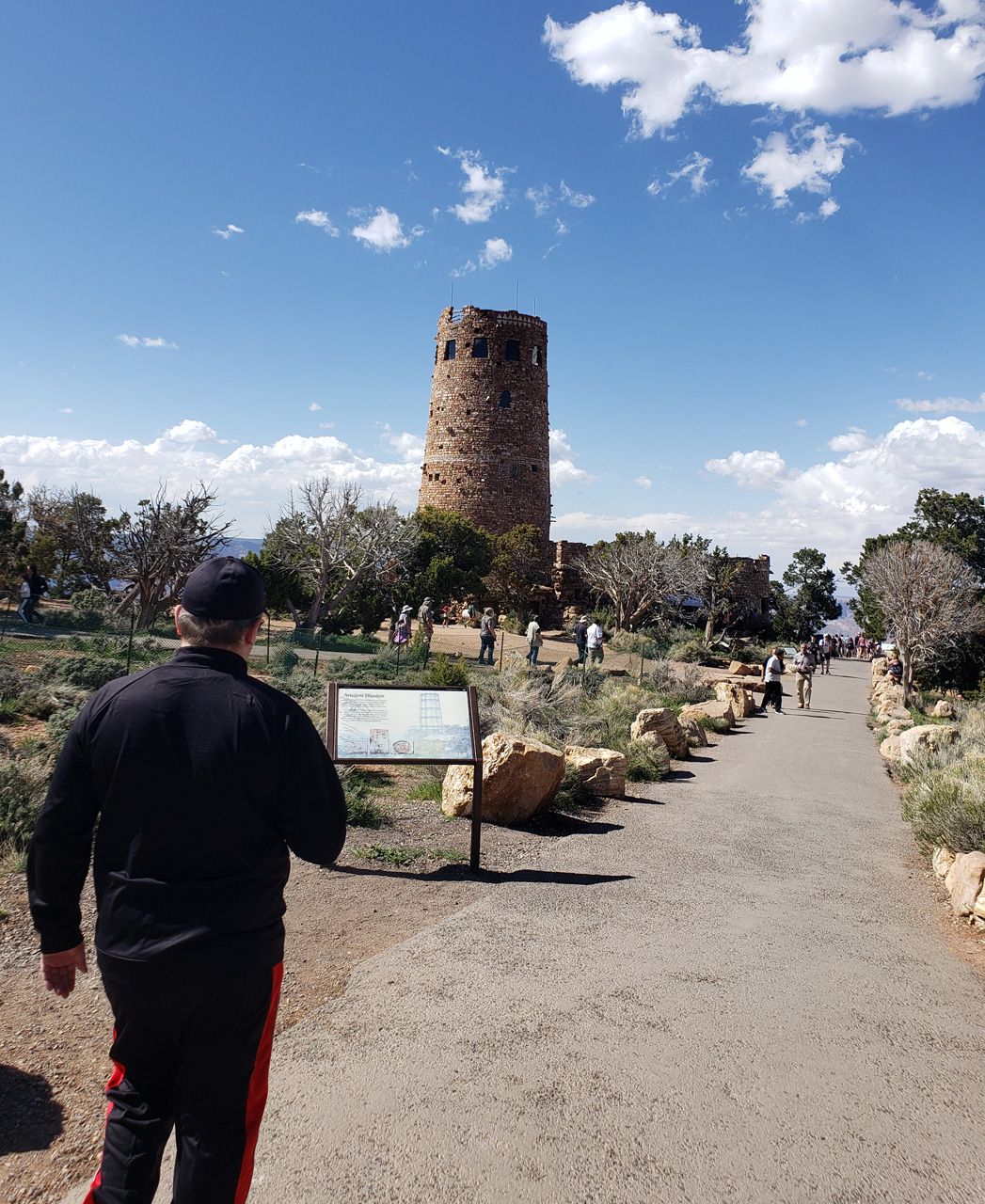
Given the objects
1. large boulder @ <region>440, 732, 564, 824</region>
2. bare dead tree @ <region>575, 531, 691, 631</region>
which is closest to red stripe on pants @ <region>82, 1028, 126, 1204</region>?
large boulder @ <region>440, 732, 564, 824</region>

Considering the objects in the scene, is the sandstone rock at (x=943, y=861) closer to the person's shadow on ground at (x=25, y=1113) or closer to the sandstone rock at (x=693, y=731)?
the sandstone rock at (x=693, y=731)

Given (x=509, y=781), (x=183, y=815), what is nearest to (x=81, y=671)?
(x=509, y=781)

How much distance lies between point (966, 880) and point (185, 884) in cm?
606

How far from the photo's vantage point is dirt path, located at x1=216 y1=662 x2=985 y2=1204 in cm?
284

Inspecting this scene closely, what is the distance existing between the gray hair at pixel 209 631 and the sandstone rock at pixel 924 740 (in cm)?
1104

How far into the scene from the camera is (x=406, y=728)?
641 centimetres

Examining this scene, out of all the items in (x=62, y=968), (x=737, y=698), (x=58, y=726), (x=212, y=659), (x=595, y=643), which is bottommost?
(x=737, y=698)

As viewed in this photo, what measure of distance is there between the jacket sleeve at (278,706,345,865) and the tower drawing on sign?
4.11 meters

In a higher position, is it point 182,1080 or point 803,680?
point 182,1080

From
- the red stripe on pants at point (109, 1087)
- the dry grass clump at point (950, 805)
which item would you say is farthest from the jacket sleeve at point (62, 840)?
the dry grass clump at point (950, 805)

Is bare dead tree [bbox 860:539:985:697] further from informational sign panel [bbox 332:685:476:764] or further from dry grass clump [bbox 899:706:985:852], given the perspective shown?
informational sign panel [bbox 332:685:476:764]

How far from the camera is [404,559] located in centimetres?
3366

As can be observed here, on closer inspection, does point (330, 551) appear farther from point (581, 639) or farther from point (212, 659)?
point (212, 659)

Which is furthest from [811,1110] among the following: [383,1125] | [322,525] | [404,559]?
[404,559]
